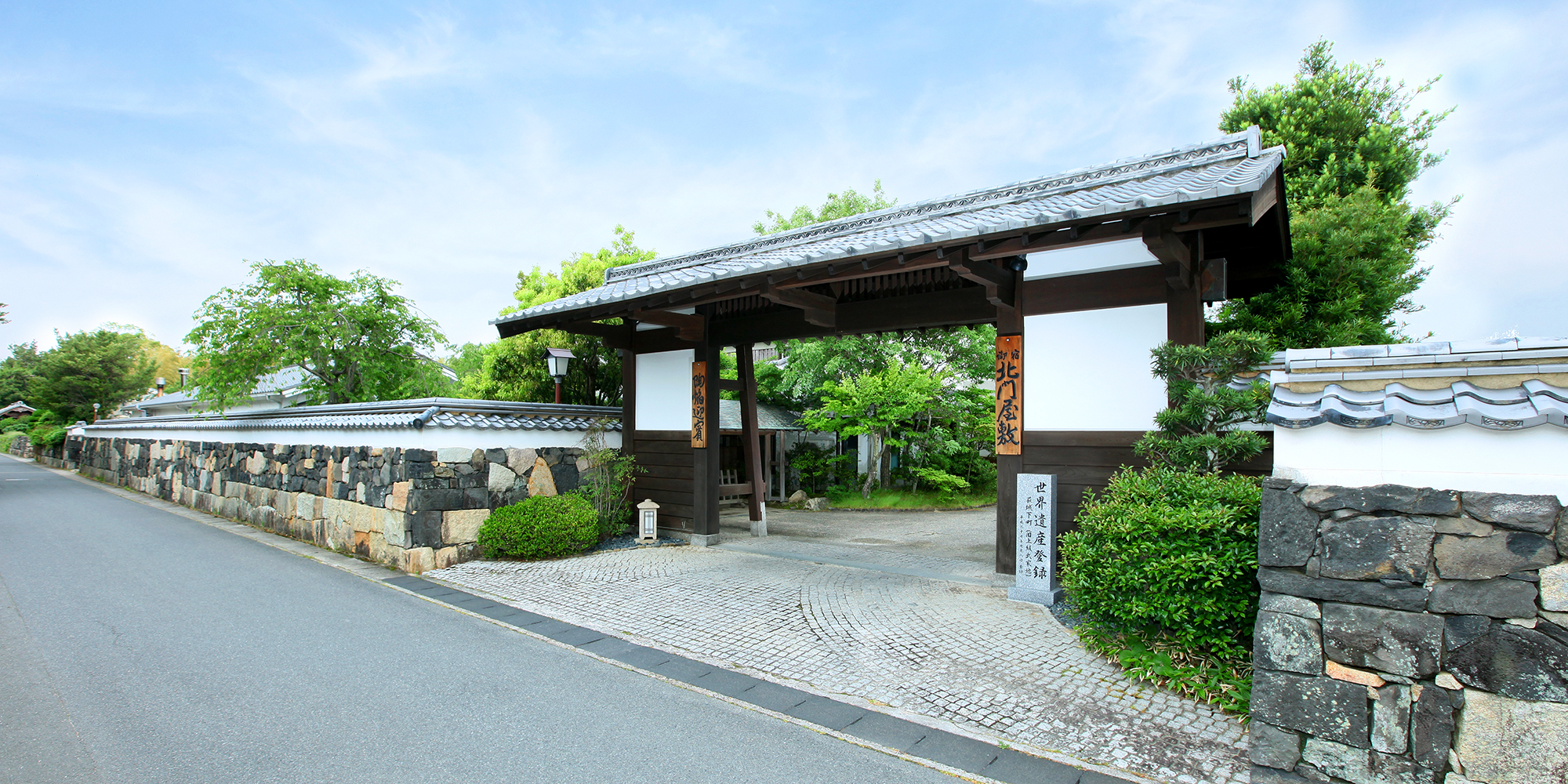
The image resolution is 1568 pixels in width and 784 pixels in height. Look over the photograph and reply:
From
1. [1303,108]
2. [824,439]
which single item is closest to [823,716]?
[1303,108]

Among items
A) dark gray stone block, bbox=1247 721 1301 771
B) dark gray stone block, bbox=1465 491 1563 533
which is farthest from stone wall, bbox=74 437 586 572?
dark gray stone block, bbox=1465 491 1563 533

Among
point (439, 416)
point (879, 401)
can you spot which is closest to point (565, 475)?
point (439, 416)

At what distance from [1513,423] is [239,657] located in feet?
23.1

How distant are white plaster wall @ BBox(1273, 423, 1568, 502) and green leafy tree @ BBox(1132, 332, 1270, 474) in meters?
1.32

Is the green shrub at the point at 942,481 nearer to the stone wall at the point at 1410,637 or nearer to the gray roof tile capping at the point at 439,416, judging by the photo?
the gray roof tile capping at the point at 439,416

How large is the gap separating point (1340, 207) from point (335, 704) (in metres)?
10.5

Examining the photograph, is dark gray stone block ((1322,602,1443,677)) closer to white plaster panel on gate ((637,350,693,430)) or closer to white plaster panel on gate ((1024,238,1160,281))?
white plaster panel on gate ((1024,238,1160,281))

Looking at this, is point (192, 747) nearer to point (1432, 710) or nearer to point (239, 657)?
point (239, 657)

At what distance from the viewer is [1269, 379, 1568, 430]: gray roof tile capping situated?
8.50 feet

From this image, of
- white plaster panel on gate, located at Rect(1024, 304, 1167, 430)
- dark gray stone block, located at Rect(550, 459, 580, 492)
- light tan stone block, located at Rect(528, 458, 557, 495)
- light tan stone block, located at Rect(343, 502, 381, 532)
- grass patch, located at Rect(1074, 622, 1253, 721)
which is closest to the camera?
grass patch, located at Rect(1074, 622, 1253, 721)

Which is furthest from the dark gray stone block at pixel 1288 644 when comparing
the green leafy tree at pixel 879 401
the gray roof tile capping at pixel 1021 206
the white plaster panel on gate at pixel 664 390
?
the green leafy tree at pixel 879 401

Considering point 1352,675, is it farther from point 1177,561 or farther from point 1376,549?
point 1177,561

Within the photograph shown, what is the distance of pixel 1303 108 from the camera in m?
8.84

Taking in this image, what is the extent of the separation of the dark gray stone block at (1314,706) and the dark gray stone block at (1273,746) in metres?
0.03
